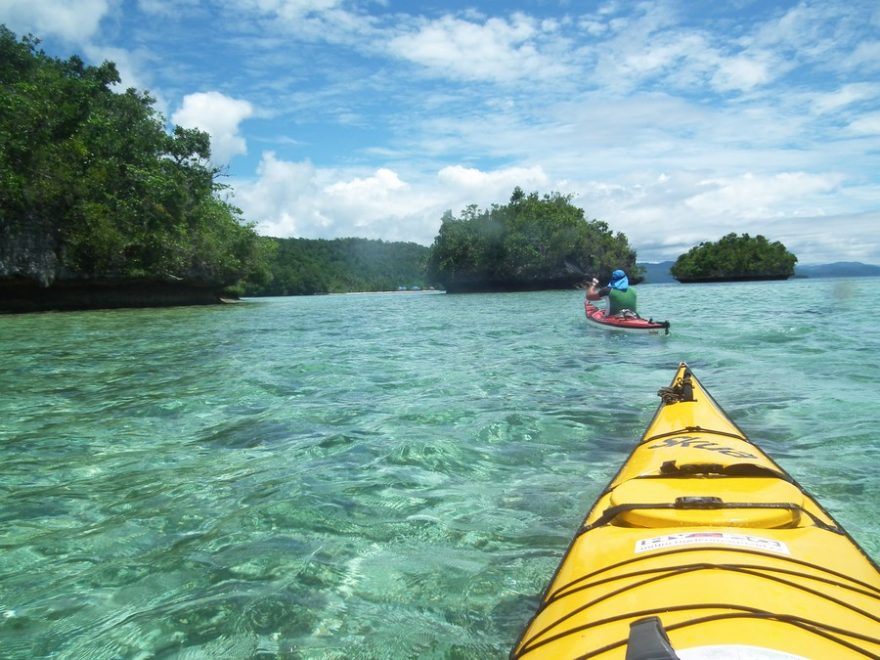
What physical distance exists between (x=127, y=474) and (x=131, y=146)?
32.7 metres

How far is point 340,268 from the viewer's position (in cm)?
12319

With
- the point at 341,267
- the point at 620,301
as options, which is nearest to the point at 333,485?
the point at 620,301

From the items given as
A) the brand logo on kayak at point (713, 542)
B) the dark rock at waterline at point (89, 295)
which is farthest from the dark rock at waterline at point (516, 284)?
the brand logo on kayak at point (713, 542)

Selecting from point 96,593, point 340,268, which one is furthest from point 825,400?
point 340,268

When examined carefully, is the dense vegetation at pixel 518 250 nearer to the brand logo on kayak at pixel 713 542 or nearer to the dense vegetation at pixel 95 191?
the dense vegetation at pixel 95 191

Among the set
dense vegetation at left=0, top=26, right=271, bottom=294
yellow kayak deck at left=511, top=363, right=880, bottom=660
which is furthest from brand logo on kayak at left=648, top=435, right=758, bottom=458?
dense vegetation at left=0, top=26, right=271, bottom=294

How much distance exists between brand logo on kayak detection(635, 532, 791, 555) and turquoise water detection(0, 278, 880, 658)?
0.85 m

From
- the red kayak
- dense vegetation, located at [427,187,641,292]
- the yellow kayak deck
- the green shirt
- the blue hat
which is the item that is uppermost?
dense vegetation, located at [427,187,641,292]

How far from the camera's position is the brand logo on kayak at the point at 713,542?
201cm

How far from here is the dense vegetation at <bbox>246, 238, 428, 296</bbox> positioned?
323ft

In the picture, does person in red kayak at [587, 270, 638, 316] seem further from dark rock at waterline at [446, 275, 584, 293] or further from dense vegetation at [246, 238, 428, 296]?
dense vegetation at [246, 238, 428, 296]

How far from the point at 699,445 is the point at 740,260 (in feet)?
324

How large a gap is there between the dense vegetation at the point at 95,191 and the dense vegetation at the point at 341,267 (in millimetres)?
55290

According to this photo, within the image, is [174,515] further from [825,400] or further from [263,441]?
[825,400]
